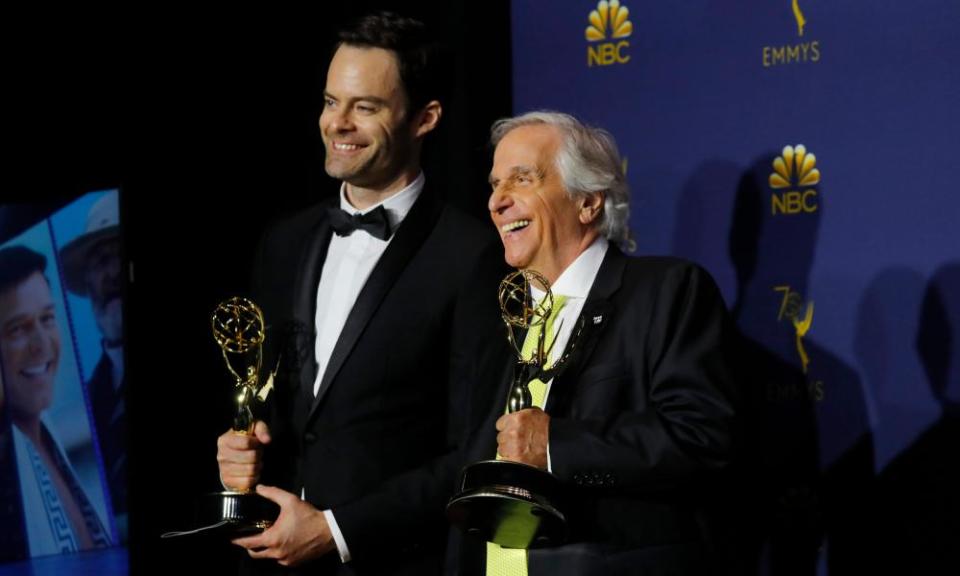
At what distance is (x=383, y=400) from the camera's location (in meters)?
3.04

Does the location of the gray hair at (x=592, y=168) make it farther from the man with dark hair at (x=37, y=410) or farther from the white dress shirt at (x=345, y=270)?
the man with dark hair at (x=37, y=410)

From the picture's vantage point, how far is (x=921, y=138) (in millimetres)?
3354

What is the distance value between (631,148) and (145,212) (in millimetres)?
1714

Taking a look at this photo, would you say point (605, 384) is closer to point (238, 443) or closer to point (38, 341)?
point (238, 443)

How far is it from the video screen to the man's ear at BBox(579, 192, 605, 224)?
209 cm

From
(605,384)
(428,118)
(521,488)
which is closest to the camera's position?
(521,488)

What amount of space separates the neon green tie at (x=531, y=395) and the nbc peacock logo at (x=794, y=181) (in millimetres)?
949

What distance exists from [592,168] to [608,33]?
1067 millimetres

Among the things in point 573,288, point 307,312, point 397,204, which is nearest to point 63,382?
point 307,312

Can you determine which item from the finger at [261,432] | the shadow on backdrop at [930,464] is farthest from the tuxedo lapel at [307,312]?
the shadow on backdrop at [930,464]

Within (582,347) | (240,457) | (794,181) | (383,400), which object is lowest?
(240,457)

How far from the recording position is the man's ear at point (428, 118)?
3.32 meters

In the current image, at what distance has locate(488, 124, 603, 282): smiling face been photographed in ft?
9.50

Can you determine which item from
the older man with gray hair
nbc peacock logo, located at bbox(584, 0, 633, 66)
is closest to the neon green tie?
the older man with gray hair
